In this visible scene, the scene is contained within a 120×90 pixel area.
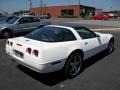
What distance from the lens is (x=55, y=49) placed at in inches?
194

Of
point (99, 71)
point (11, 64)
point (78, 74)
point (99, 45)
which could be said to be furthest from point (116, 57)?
point (11, 64)

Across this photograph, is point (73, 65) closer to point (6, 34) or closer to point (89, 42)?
point (89, 42)

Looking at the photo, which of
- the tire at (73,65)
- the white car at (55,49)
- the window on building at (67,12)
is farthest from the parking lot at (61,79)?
the window on building at (67,12)

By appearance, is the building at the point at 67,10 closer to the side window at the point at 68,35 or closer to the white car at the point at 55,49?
the white car at the point at 55,49

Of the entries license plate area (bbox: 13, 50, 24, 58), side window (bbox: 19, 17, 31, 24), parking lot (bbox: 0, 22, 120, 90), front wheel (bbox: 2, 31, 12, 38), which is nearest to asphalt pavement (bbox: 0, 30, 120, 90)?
parking lot (bbox: 0, 22, 120, 90)

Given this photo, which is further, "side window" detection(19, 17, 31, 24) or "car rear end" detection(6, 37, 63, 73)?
"side window" detection(19, 17, 31, 24)

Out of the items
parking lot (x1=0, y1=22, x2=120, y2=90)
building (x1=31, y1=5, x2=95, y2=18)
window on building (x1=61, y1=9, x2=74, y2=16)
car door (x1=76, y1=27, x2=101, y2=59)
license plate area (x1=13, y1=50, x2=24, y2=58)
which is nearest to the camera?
parking lot (x1=0, y1=22, x2=120, y2=90)

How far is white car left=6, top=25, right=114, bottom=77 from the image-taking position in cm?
476

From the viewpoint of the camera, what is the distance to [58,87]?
4875mm

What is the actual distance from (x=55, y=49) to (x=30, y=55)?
24.6 inches

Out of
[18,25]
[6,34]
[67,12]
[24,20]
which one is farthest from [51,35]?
[67,12]

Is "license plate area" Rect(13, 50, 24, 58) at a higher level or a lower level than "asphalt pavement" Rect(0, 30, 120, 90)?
higher

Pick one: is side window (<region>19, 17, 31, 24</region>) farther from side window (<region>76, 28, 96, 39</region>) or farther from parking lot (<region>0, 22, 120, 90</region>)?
side window (<region>76, 28, 96, 39</region>)

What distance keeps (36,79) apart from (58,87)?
0.78 metres
